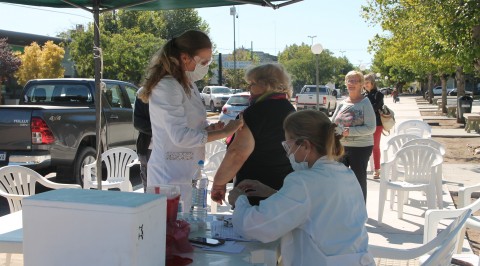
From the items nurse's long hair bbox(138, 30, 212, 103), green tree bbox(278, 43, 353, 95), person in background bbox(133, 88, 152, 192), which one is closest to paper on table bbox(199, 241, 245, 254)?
nurse's long hair bbox(138, 30, 212, 103)

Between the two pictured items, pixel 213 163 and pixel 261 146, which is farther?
pixel 213 163

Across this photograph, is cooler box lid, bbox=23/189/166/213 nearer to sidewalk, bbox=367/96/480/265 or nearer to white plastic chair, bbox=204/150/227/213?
sidewalk, bbox=367/96/480/265

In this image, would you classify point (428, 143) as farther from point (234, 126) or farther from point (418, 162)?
point (234, 126)

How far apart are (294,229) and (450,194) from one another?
629 centimetres

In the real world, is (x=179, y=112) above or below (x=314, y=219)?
above

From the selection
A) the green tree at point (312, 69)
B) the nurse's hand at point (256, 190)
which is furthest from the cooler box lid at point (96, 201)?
the green tree at point (312, 69)

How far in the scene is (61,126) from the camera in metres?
7.76

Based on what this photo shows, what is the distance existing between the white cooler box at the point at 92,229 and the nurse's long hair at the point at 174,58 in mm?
1460

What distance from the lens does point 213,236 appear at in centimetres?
266

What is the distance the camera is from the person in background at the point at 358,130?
234 inches

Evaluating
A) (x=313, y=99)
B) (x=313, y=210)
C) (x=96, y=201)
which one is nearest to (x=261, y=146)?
(x=313, y=210)

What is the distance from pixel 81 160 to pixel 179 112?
5538mm

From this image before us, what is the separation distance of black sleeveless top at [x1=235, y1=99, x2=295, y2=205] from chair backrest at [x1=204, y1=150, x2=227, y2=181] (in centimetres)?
322

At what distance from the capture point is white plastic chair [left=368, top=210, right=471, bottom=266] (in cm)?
226
